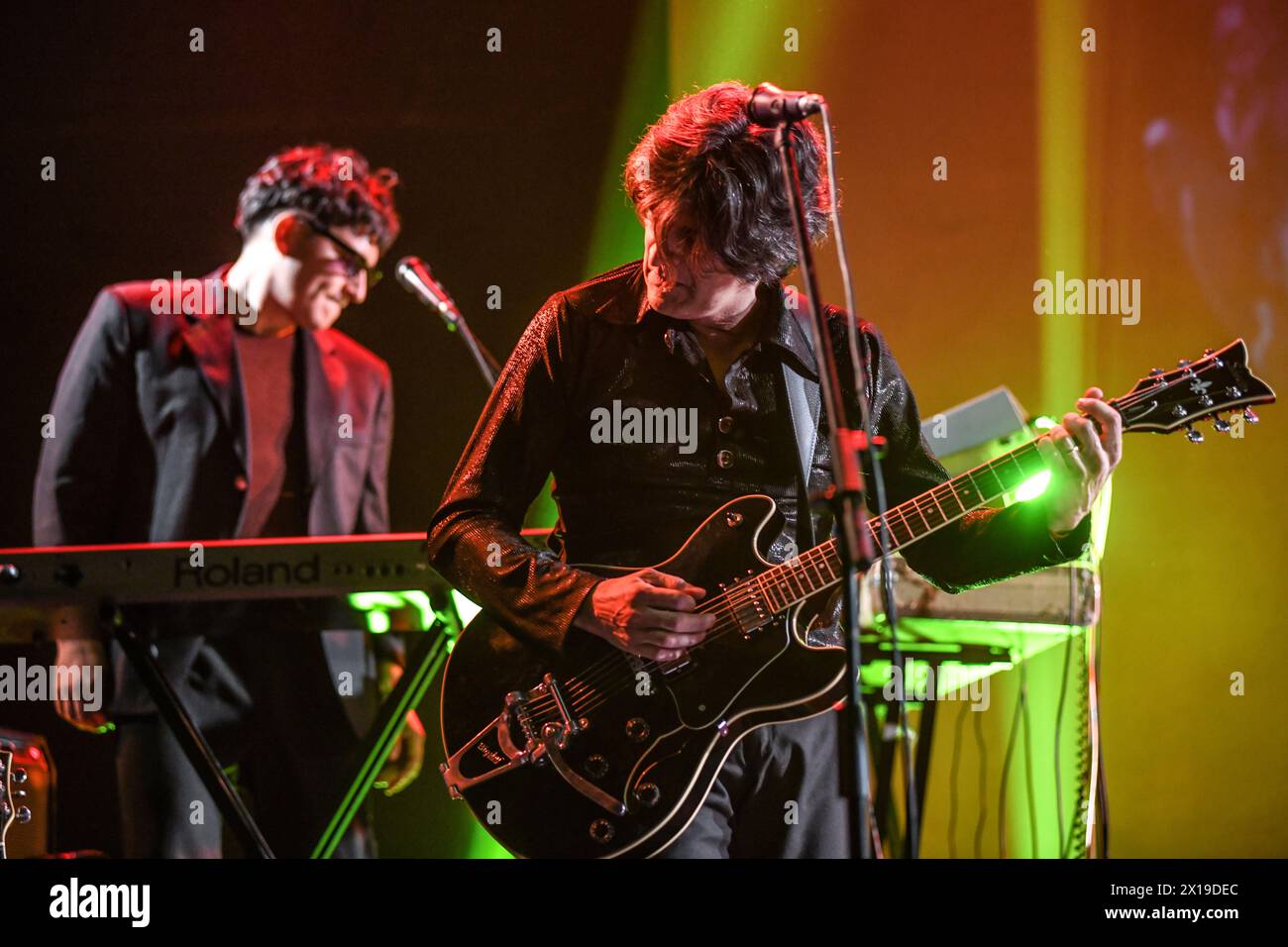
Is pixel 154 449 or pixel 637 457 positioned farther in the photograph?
pixel 154 449

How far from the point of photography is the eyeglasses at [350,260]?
12.7 feet

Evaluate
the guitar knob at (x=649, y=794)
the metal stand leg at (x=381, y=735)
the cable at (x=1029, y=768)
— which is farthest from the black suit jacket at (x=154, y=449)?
the cable at (x=1029, y=768)

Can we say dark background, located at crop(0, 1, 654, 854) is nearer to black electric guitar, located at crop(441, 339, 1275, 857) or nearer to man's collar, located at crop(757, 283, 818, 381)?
man's collar, located at crop(757, 283, 818, 381)

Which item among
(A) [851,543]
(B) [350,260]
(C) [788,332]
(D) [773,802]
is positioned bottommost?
(D) [773,802]

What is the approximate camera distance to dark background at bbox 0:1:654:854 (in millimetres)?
3947

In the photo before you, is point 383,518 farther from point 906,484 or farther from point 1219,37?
point 1219,37

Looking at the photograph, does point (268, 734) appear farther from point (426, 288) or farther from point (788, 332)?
point (788, 332)

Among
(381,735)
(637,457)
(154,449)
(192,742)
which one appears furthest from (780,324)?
(154,449)

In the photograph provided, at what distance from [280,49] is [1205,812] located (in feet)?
12.7


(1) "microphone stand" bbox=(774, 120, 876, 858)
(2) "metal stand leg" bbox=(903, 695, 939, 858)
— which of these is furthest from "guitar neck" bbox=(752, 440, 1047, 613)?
(2) "metal stand leg" bbox=(903, 695, 939, 858)

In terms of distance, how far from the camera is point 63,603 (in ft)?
9.35

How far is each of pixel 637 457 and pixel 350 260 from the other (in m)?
1.92

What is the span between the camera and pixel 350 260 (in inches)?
155
